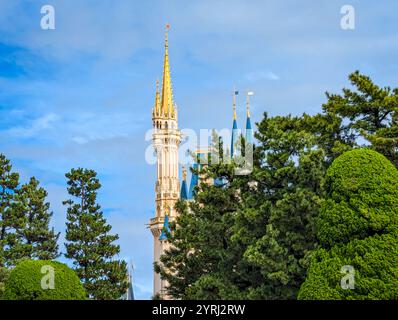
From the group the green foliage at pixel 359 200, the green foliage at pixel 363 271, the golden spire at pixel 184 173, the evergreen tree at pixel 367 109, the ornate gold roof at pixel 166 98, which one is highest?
the ornate gold roof at pixel 166 98

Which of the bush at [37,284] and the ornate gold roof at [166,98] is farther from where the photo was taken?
the ornate gold roof at [166,98]

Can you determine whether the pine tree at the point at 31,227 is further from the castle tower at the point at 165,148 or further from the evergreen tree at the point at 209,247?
the castle tower at the point at 165,148

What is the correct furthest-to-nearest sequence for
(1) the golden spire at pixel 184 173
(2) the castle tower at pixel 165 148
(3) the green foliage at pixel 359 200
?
1. (2) the castle tower at pixel 165 148
2. (1) the golden spire at pixel 184 173
3. (3) the green foliage at pixel 359 200

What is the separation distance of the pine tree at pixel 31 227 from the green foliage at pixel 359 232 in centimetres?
2236

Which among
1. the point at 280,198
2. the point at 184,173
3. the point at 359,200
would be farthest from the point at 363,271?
the point at 184,173

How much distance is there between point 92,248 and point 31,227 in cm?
432

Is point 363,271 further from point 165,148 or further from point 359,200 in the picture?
point 165,148

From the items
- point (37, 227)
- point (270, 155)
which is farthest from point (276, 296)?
point (37, 227)

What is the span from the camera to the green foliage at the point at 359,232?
19375 mm

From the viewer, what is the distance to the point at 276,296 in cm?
2636

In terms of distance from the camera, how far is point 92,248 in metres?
39.2

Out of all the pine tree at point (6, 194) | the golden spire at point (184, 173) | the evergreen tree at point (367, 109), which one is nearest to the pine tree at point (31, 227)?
the pine tree at point (6, 194)

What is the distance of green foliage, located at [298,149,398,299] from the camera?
19375 millimetres
